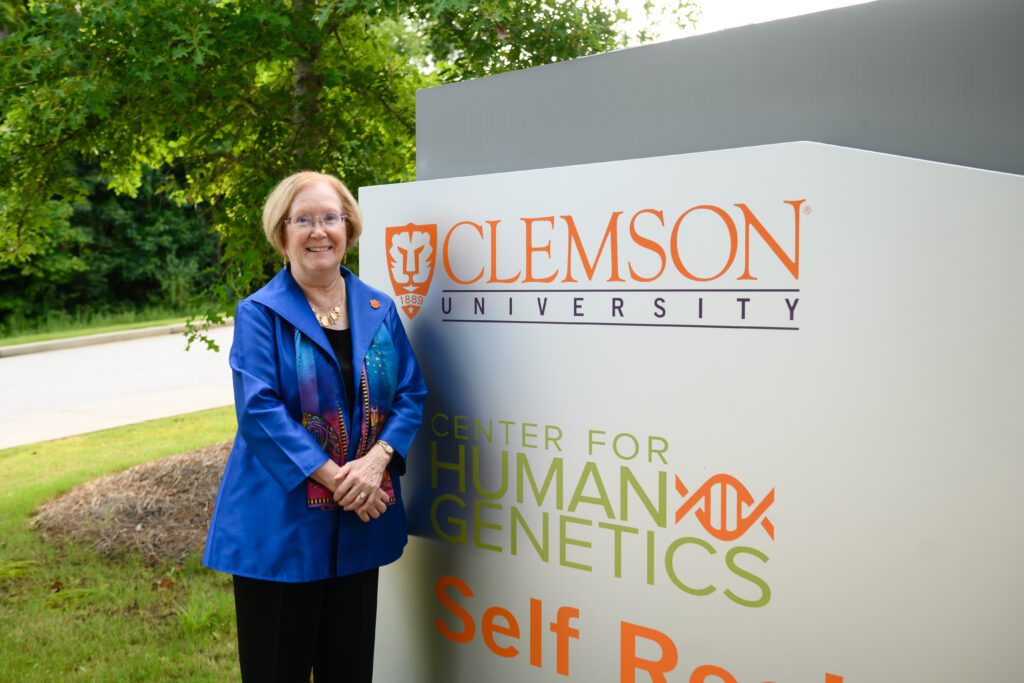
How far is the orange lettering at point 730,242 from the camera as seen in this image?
98.2 inches

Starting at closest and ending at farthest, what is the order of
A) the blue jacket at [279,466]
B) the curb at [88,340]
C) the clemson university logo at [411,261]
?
the blue jacket at [279,466]
the clemson university logo at [411,261]
the curb at [88,340]

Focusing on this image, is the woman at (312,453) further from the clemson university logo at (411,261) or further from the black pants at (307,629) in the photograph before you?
the clemson university logo at (411,261)

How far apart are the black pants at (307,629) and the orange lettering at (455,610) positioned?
0.32m

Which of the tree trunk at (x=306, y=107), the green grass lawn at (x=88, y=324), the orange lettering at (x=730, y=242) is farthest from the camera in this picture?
the green grass lawn at (x=88, y=324)

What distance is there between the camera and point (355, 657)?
2914 mm

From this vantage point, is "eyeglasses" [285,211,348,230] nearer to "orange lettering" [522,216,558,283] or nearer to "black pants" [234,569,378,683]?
"orange lettering" [522,216,558,283]

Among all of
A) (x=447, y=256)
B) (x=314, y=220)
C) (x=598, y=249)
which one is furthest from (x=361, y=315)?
(x=598, y=249)

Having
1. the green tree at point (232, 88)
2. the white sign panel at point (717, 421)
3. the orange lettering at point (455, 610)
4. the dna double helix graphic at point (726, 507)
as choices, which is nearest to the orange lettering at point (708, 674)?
the white sign panel at point (717, 421)

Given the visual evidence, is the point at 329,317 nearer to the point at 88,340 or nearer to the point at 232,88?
the point at 232,88

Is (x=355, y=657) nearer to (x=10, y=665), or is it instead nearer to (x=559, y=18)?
(x=10, y=665)

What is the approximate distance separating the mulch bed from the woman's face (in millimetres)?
3381

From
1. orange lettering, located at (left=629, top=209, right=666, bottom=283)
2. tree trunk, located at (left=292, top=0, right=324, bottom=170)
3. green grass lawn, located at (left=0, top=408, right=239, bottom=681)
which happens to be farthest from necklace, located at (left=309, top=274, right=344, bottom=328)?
tree trunk, located at (left=292, top=0, right=324, bottom=170)

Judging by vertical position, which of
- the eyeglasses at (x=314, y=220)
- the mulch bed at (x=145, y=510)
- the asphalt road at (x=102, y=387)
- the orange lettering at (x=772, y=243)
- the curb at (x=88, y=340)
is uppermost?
the eyeglasses at (x=314, y=220)

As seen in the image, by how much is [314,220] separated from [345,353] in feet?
1.33
